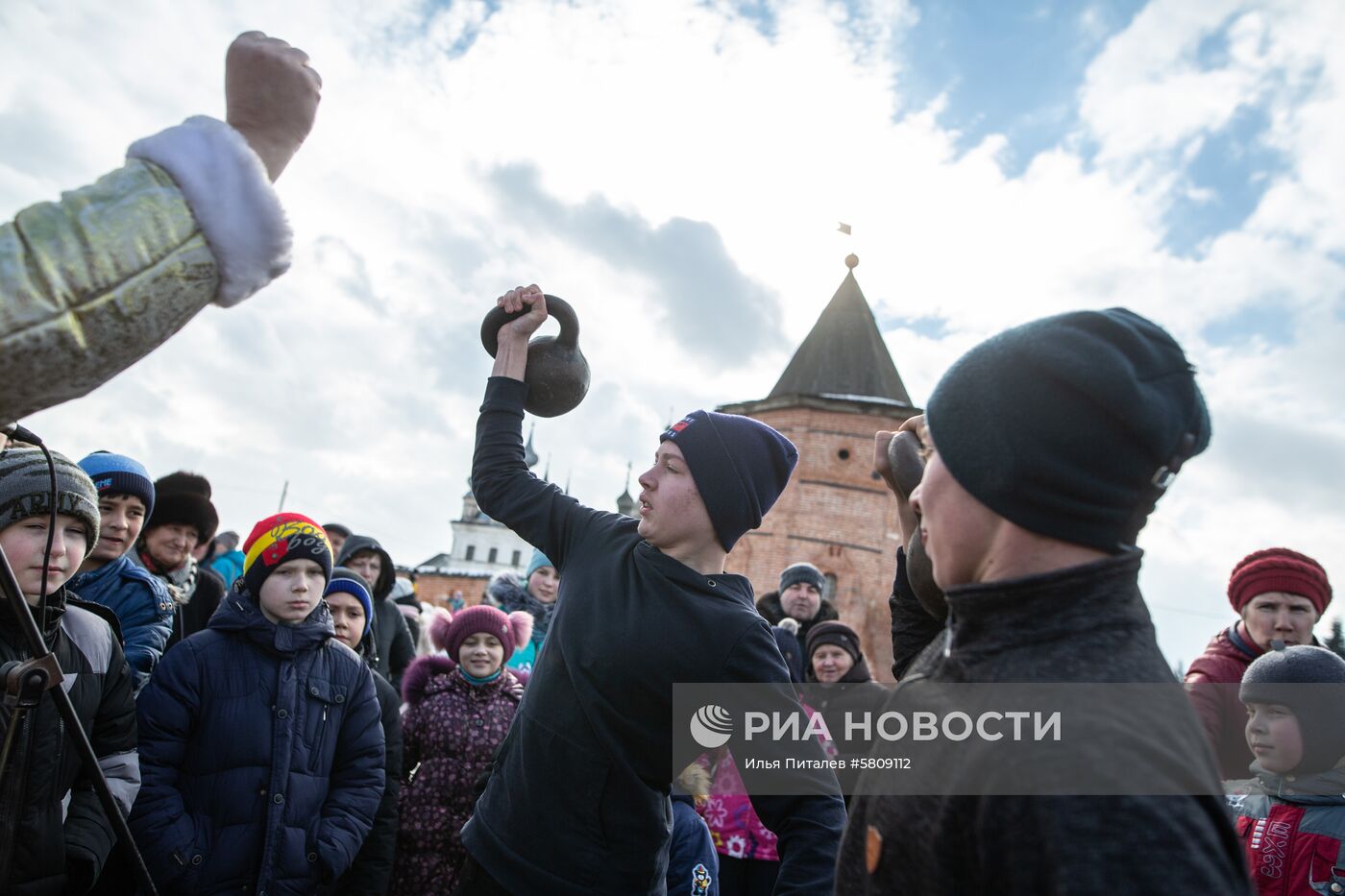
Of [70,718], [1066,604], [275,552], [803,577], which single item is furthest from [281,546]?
[803,577]

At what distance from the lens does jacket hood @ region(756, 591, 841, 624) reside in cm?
664

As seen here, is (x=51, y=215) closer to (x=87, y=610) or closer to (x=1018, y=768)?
(x=1018, y=768)

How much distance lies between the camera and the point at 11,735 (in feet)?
5.63

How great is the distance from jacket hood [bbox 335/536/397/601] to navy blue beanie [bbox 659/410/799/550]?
3706 mm

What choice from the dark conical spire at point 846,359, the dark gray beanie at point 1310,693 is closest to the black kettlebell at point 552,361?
the dark gray beanie at point 1310,693

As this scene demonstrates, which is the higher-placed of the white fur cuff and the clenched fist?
the clenched fist

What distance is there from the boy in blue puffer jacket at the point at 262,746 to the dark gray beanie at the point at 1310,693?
11.2 ft

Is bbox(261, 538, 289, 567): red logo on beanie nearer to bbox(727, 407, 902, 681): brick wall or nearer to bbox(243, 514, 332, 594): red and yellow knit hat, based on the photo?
bbox(243, 514, 332, 594): red and yellow knit hat

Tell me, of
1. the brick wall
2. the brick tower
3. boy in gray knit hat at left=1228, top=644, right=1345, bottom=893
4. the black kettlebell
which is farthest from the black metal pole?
the brick wall

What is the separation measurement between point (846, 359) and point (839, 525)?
613 cm

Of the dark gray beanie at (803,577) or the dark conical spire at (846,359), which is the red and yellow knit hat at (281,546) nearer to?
the dark gray beanie at (803,577)

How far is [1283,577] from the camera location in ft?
12.3

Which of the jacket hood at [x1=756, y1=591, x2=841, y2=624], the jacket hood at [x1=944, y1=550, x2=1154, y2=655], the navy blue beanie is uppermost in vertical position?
the jacket hood at [x1=756, y1=591, x2=841, y2=624]

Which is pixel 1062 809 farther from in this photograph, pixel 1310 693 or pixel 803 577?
pixel 803 577
